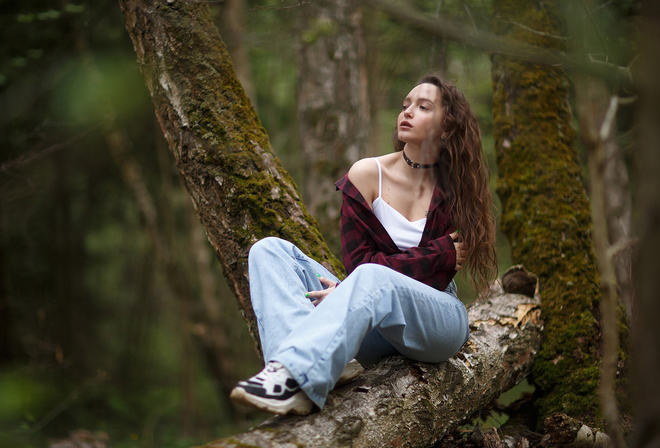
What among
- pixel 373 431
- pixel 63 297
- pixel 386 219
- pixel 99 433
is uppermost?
pixel 386 219

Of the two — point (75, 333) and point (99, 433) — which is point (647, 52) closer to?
point (99, 433)

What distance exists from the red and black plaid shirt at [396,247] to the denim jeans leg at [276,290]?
303mm

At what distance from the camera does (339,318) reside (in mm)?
2035

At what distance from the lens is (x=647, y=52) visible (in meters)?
0.80

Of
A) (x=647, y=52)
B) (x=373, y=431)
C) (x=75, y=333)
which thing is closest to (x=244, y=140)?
(x=373, y=431)

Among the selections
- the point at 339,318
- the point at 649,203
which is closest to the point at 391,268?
the point at 339,318

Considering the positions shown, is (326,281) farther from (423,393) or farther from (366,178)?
(423,393)

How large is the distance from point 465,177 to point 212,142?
1.40 metres

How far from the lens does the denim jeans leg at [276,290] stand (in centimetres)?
222

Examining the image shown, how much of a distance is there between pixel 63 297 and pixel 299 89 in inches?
176

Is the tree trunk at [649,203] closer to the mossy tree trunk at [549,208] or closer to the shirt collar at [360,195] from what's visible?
the shirt collar at [360,195]

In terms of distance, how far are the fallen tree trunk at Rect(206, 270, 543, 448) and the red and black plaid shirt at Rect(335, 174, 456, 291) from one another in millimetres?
465

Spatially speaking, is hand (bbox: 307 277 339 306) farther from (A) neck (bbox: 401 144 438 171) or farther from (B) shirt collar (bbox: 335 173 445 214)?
(A) neck (bbox: 401 144 438 171)

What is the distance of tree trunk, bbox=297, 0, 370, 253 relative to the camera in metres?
5.65
